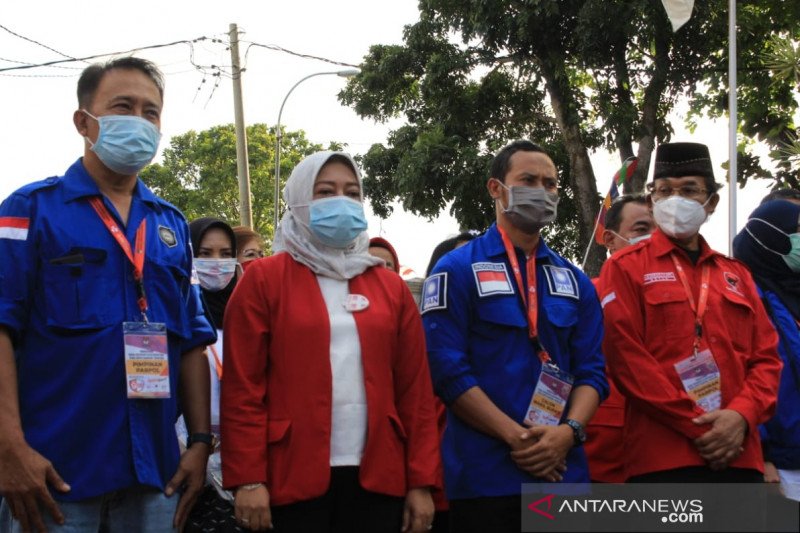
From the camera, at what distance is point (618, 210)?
5.74 metres

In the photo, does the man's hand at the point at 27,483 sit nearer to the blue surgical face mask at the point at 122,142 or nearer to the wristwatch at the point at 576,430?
the blue surgical face mask at the point at 122,142

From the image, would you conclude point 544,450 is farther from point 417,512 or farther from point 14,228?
point 14,228

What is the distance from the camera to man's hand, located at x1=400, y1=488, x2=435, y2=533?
3.25 m

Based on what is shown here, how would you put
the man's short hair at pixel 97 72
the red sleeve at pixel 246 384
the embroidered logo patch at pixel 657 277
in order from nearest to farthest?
the red sleeve at pixel 246 384 < the man's short hair at pixel 97 72 < the embroidered logo patch at pixel 657 277

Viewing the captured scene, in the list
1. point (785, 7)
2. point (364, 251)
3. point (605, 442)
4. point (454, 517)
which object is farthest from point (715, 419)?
point (785, 7)

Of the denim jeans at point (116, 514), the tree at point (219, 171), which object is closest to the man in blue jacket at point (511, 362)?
the denim jeans at point (116, 514)

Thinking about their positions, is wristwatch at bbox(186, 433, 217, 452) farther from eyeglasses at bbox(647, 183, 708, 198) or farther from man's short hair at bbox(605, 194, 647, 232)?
man's short hair at bbox(605, 194, 647, 232)

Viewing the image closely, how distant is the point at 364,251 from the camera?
3668 mm

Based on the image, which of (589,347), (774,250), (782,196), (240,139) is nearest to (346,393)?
(589,347)

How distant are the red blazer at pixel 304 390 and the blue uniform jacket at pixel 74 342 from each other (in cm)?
32

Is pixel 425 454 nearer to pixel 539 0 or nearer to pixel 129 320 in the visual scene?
pixel 129 320

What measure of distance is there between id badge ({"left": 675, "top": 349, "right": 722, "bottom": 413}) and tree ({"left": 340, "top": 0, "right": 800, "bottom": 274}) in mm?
12433

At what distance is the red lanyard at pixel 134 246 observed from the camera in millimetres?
2975

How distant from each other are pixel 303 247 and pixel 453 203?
1406cm
